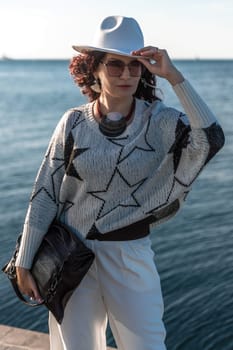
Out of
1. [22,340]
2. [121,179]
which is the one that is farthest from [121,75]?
[22,340]

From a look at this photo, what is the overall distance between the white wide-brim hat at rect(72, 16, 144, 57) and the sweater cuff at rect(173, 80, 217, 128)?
255mm

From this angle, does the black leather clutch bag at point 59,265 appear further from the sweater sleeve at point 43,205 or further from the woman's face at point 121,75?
the woman's face at point 121,75

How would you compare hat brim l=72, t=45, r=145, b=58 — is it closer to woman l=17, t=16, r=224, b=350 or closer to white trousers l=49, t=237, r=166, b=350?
woman l=17, t=16, r=224, b=350

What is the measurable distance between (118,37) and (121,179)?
0.53 metres

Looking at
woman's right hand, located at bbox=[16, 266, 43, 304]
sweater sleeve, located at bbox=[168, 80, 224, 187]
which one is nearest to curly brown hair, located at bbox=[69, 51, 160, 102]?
sweater sleeve, located at bbox=[168, 80, 224, 187]

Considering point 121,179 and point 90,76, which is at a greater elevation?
point 90,76

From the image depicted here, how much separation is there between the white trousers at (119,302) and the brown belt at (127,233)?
20mm

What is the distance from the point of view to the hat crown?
105 inches

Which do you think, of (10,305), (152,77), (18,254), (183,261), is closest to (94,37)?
(152,77)

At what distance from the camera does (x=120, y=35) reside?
268 centimetres

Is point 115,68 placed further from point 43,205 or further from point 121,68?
point 43,205

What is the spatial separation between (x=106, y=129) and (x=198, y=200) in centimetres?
763

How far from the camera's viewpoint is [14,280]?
2875 millimetres

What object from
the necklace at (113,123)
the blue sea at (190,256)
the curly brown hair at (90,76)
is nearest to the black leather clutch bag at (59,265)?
the necklace at (113,123)
